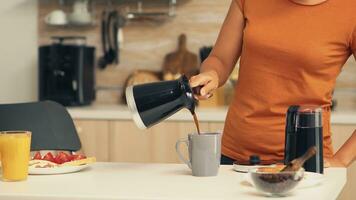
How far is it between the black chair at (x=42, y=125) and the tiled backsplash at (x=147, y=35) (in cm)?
164

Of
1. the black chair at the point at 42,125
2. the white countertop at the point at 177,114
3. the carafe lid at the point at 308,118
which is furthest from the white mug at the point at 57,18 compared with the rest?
the carafe lid at the point at 308,118

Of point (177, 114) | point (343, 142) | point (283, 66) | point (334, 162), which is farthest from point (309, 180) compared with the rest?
point (177, 114)

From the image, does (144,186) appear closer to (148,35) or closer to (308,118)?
(308,118)

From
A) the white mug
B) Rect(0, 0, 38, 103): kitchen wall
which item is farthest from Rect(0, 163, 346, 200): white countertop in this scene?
Rect(0, 0, 38, 103): kitchen wall

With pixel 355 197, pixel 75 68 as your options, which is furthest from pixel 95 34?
pixel 355 197

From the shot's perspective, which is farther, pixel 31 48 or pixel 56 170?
pixel 31 48

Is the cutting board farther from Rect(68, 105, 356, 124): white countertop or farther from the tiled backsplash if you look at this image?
Rect(68, 105, 356, 124): white countertop

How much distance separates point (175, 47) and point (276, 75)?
6.59ft

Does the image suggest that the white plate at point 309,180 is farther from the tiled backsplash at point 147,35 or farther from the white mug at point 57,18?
the white mug at point 57,18

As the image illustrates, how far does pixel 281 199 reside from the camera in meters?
1.57

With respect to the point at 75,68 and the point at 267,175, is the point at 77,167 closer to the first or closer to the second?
the point at 267,175

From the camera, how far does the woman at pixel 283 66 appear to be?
2111 mm

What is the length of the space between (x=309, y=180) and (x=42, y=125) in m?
1.12

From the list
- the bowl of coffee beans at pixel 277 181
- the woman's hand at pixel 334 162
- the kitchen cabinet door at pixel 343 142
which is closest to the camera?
the bowl of coffee beans at pixel 277 181
